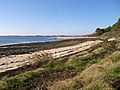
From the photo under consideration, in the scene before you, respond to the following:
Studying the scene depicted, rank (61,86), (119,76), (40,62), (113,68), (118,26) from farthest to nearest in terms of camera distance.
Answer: (118,26)
(40,62)
(113,68)
(119,76)
(61,86)

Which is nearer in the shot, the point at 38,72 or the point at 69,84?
the point at 69,84

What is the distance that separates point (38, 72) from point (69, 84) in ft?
12.8

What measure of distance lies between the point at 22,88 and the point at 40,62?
6.57 m

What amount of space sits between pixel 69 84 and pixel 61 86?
29 centimetres

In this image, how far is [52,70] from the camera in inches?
517

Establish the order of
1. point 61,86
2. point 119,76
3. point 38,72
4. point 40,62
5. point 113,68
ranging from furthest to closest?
point 40,62
point 38,72
point 113,68
point 119,76
point 61,86

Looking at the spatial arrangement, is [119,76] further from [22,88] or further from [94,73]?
[22,88]

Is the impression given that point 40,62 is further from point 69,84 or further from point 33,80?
point 69,84

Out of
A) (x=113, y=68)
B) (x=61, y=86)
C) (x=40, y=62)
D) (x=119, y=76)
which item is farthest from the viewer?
(x=40, y=62)

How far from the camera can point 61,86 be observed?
8.72 meters

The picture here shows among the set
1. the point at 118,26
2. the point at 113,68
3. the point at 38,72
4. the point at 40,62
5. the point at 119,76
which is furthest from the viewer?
the point at 118,26

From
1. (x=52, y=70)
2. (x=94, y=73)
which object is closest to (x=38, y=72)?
(x=52, y=70)

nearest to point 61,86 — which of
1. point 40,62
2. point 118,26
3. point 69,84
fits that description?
point 69,84

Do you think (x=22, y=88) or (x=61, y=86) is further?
(x=22, y=88)
